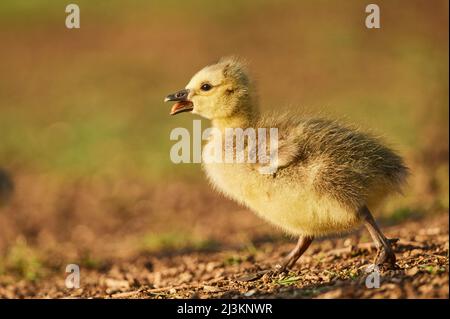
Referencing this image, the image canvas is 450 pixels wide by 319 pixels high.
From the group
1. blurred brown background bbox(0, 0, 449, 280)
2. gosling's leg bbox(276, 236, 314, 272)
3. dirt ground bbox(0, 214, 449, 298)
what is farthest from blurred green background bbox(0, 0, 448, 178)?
gosling's leg bbox(276, 236, 314, 272)

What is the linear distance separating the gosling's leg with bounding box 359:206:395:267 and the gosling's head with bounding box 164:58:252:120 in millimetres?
1159

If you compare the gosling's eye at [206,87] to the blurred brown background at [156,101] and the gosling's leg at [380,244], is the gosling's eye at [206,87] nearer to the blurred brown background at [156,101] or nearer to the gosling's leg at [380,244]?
the blurred brown background at [156,101]

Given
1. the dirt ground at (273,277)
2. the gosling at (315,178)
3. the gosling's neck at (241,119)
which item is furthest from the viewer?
the gosling's neck at (241,119)

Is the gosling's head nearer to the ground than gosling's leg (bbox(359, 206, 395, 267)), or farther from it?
farther from it

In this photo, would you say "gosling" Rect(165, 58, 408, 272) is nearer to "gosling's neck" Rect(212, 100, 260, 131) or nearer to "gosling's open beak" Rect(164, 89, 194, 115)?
"gosling's neck" Rect(212, 100, 260, 131)

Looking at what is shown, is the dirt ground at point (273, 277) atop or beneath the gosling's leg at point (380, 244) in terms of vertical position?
beneath

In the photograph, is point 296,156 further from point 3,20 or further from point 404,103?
point 3,20

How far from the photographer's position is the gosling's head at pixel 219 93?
5.35 meters

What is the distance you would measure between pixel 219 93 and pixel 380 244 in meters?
1.60

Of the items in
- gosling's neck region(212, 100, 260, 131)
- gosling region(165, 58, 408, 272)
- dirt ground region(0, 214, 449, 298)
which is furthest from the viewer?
gosling's neck region(212, 100, 260, 131)

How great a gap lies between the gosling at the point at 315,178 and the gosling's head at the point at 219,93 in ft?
0.08

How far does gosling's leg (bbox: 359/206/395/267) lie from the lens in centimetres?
487

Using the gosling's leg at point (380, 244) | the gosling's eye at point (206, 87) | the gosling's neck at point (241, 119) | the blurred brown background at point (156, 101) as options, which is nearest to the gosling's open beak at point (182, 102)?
the gosling's eye at point (206, 87)

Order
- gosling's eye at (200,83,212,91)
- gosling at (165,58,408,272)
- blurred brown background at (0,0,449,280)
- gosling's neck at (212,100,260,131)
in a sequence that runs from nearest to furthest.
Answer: gosling at (165,58,408,272) < gosling's neck at (212,100,260,131) < gosling's eye at (200,83,212,91) < blurred brown background at (0,0,449,280)
